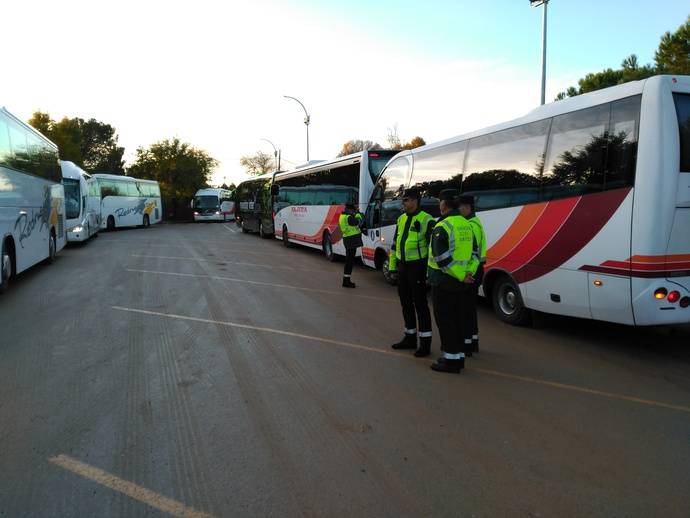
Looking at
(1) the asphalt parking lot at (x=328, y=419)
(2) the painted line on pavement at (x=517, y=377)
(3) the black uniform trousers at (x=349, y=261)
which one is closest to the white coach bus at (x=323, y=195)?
(3) the black uniform trousers at (x=349, y=261)

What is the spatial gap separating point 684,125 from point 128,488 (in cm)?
595

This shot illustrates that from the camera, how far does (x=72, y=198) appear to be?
69.1ft

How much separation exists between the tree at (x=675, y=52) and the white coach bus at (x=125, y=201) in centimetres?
2823

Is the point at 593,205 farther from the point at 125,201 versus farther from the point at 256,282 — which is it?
the point at 125,201

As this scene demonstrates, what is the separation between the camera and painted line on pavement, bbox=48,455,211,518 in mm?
2933

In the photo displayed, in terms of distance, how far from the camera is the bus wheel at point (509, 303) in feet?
24.2

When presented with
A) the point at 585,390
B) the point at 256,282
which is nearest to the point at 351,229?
the point at 256,282

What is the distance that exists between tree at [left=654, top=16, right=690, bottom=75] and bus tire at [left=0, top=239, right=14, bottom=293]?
981 inches

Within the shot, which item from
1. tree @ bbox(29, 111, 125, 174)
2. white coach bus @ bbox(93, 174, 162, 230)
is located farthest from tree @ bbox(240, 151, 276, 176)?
white coach bus @ bbox(93, 174, 162, 230)

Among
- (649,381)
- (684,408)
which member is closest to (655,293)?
(649,381)

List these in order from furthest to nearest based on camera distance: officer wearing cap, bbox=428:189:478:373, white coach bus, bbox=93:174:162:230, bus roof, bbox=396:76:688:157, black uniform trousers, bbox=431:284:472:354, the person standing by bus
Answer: white coach bus, bbox=93:174:162:230 → the person standing by bus → bus roof, bbox=396:76:688:157 → black uniform trousers, bbox=431:284:472:354 → officer wearing cap, bbox=428:189:478:373

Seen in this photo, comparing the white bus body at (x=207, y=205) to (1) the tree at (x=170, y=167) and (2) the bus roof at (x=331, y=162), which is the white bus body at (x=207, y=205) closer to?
(1) the tree at (x=170, y=167)

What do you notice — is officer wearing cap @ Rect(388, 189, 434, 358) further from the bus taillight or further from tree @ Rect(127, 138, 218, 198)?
tree @ Rect(127, 138, 218, 198)

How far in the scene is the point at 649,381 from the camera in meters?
5.21
